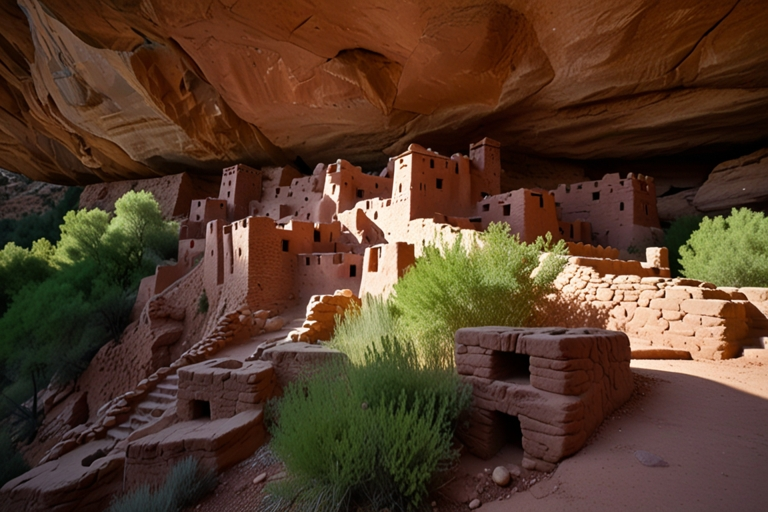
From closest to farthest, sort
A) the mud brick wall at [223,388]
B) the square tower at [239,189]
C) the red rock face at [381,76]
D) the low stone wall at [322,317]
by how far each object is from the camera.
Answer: the mud brick wall at [223,388] < the low stone wall at [322,317] < the red rock face at [381,76] < the square tower at [239,189]

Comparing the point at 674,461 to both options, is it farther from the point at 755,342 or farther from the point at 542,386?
the point at 755,342

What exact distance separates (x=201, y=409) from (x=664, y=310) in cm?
799

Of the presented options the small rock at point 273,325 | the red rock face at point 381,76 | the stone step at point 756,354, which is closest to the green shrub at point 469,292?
the stone step at point 756,354

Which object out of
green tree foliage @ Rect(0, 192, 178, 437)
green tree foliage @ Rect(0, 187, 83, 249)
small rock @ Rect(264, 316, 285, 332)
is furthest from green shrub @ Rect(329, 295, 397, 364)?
green tree foliage @ Rect(0, 187, 83, 249)

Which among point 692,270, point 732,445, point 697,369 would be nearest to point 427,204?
point 692,270

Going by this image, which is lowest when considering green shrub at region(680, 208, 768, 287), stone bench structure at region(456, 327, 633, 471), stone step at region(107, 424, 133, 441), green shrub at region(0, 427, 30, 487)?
green shrub at region(0, 427, 30, 487)

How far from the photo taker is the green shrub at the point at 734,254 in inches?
424

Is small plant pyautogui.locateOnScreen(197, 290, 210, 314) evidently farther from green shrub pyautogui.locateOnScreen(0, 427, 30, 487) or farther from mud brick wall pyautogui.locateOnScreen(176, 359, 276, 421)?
mud brick wall pyautogui.locateOnScreen(176, 359, 276, 421)

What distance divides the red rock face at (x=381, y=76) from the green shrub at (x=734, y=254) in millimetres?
5447

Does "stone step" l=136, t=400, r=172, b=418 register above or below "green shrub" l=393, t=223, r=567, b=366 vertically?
below

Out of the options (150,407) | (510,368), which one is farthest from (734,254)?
(150,407)

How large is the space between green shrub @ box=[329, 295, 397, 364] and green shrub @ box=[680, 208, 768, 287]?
33.5 ft

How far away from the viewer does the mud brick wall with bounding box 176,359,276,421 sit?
19.2ft

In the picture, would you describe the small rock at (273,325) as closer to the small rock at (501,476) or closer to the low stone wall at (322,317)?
the low stone wall at (322,317)
